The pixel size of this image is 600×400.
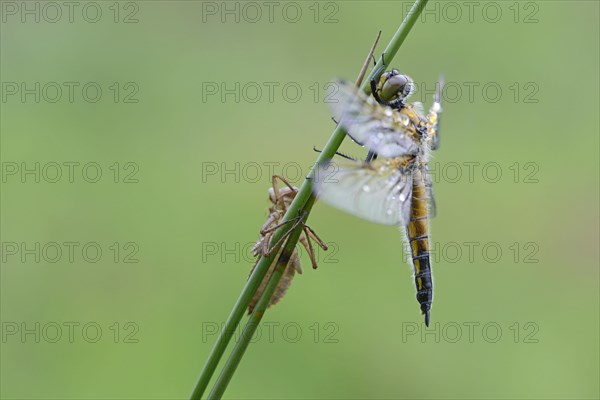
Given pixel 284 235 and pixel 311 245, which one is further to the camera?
pixel 311 245

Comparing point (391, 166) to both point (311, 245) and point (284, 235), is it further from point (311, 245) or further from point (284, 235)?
point (284, 235)

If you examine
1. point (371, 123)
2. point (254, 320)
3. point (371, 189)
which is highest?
point (371, 123)

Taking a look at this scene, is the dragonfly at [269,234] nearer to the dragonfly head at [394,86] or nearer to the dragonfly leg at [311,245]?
the dragonfly leg at [311,245]

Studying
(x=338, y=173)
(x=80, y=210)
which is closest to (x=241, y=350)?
(x=338, y=173)

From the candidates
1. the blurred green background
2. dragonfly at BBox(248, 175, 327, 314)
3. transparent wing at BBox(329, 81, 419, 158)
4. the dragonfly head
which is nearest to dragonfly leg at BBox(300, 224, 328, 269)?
dragonfly at BBox(248, 175, 327, 314)

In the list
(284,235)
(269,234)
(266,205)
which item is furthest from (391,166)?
(266,205)

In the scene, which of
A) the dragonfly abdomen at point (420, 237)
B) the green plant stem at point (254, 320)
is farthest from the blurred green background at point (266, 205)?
the green plant stem at point (254, 320)

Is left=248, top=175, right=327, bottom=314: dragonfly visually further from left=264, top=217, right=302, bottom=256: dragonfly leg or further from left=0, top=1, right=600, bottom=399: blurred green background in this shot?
left=0, top=1, right=600, bottom=399: blurred green background
